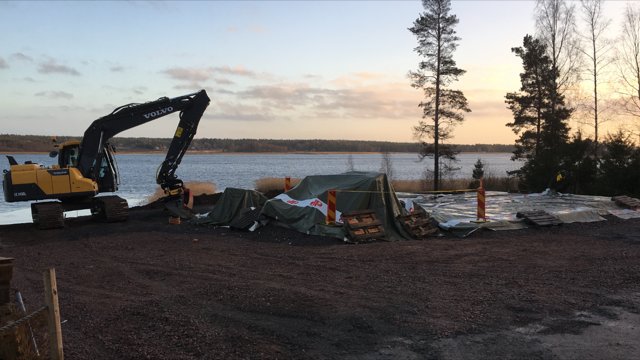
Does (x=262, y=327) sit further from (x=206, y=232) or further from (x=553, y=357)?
(x=206, y=232)

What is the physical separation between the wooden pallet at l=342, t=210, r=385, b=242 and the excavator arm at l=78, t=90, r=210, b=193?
846 centimetres

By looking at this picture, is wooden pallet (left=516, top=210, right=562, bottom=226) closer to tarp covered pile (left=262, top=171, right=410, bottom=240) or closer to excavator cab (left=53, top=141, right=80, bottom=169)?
tarp covered pile (left=262, top=171, right=410, bottom=240)

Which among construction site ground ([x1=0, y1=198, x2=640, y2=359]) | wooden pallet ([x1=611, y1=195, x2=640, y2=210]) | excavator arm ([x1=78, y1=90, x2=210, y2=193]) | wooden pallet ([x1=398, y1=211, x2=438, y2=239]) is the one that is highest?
excavator arm ([x1=78, y1=90, x2=210, y2=193])

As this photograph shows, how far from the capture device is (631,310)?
7.74 meters

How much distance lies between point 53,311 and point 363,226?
10.2 metres

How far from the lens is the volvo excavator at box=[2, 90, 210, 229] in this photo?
18.0 metres

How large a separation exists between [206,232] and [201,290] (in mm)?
7788

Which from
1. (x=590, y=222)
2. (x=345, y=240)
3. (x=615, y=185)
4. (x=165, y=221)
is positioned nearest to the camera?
(x=345, y=240)

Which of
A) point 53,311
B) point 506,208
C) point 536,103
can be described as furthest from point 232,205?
point 536,103

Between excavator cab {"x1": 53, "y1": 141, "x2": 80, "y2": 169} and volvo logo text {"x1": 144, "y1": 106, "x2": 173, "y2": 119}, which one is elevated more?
volvo logo text {"x1": 144, "y1": 106, "x2": 173, "y2": 119}

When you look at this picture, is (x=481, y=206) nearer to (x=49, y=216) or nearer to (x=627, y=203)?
(x=627, y=203)

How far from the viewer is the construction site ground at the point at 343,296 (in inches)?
245

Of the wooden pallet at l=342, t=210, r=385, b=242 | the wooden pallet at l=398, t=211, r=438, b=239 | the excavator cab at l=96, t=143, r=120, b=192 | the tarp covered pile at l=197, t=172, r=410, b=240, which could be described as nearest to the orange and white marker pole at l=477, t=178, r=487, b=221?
the wooden pallet at l=398, t=211, r=438, b=239

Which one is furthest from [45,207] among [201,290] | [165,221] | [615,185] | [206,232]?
[615,185]
